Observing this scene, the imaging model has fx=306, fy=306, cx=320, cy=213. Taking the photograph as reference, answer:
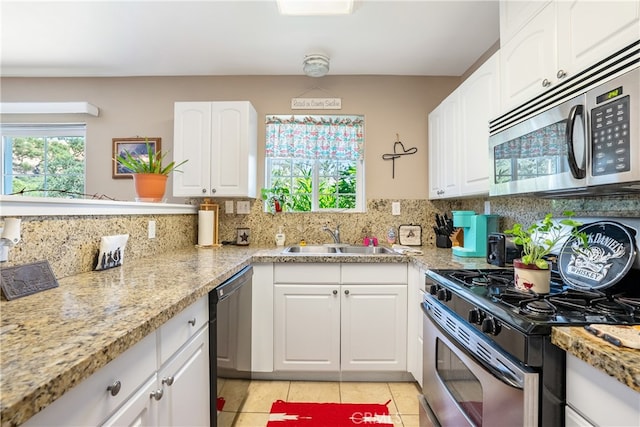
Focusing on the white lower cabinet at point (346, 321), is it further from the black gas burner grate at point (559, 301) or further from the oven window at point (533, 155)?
the oven window at point (533, 155)

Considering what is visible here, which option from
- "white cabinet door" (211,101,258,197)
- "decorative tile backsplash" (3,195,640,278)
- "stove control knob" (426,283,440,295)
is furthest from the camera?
"white cabinet door" (211,101,258,197)

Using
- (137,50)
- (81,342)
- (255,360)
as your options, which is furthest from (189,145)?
(81,342)

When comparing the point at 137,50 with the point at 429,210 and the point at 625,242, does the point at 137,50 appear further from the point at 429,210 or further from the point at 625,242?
the point at 625,242

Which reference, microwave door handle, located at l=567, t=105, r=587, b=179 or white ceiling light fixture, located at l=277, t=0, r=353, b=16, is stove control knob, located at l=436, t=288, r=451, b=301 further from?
white ceiling light fixture, located at l=277, t=0, r=353, b=16

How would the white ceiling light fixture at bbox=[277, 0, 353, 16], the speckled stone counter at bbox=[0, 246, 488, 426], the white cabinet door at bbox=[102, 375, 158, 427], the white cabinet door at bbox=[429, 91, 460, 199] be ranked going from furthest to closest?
the white cabinet door at bbox=[429, 91, 460, 199]
the white ceiling light fixture at bbox=[277, 0, 353, 16]
the white cabinet door at bbox=[102, 375, 158, 427]
the speckled stone counter at bbox=[0, 246, 488, 426]

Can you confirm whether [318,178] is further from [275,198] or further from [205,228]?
[205,228]

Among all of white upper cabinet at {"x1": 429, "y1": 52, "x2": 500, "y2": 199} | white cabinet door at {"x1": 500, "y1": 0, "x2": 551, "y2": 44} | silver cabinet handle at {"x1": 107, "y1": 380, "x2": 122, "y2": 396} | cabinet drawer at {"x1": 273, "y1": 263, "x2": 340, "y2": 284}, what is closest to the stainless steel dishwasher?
cabinet drawer at {"x1": 273, "y1": 263, "x2": 340, "y2": 284}

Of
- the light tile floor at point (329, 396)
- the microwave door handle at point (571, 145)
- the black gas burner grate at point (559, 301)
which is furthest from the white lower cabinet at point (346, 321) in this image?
the microwave door handle at point (571, 145)

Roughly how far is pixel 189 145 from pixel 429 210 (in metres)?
2.18

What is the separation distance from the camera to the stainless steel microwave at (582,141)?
883 mm

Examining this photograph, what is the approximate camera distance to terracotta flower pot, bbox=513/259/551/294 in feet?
3.67

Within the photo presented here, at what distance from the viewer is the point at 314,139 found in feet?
9.34

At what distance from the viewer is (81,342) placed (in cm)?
65

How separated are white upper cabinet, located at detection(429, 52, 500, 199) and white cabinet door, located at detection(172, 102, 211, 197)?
6.26 feet
